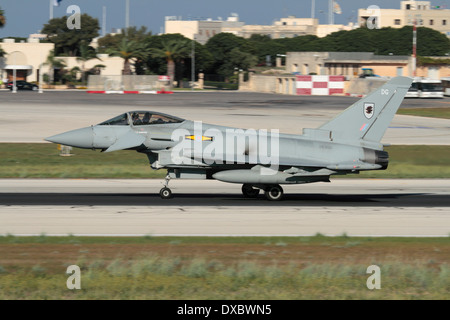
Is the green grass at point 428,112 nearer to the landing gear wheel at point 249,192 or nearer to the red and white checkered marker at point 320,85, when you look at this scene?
the red and white checkered marker at point 320,85

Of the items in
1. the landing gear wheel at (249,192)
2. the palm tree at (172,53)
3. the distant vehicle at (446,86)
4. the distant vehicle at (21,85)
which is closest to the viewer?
the landing gear wheel at (249,192)

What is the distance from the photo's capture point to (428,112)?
65.1 meters

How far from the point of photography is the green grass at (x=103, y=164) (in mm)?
29625

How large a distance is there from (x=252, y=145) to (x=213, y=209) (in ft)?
8.70

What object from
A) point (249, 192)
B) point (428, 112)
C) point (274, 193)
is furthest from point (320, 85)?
point (274, 193)

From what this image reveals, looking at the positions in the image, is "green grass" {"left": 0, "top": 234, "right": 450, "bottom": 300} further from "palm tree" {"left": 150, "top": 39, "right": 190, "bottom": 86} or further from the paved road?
"palm tree" {"left": 150, "top": 39, "right": 190, "bottom": 86}

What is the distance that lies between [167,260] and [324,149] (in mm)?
10104

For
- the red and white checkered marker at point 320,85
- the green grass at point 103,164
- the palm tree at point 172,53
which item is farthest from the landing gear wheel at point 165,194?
the palm tree at point 172,53

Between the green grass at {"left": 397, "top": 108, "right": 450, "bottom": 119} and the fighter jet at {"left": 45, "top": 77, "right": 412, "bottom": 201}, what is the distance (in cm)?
4157

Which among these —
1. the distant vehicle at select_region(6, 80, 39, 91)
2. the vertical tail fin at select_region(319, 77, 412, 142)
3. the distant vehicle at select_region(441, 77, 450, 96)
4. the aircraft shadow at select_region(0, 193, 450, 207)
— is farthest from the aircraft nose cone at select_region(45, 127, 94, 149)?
the distant vehicle at select_region(441, 77, 450, 96)

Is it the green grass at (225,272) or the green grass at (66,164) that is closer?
the green grass at (225,272)

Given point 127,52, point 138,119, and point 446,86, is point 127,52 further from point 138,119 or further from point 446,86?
point 138,119

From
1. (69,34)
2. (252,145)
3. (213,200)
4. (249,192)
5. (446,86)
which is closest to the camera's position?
(252,145)
